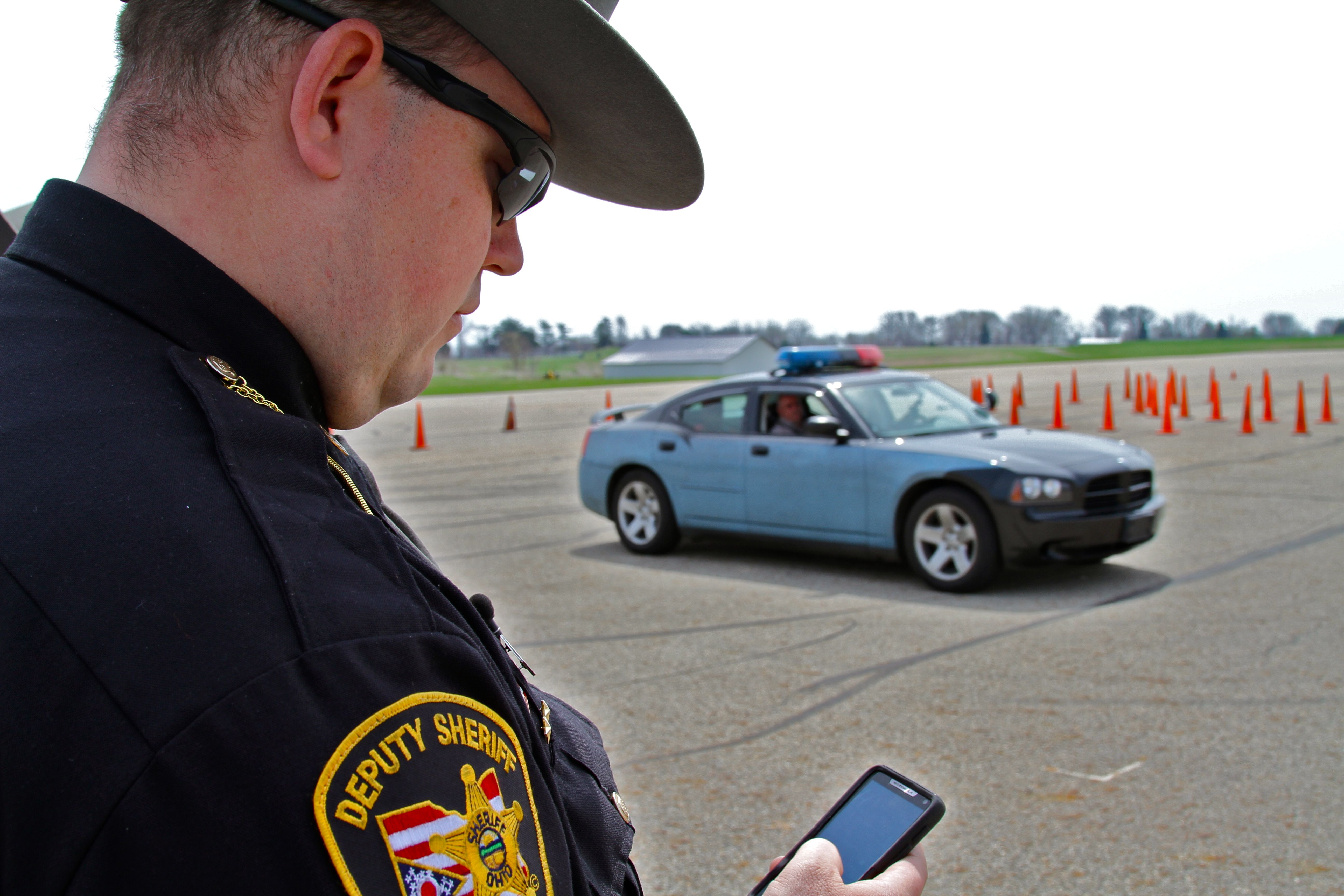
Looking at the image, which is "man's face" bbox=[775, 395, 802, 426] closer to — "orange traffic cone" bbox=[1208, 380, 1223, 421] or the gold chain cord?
the gold chain cord

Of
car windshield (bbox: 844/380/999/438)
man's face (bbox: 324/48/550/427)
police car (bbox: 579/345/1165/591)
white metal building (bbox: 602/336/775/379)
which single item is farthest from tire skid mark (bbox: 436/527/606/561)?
white metal building (bbox: 602/336/775/379)

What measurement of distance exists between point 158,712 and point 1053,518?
21.5ft

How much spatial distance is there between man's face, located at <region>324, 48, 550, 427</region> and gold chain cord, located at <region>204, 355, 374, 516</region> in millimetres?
129

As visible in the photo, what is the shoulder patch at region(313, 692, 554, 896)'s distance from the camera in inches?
29.8

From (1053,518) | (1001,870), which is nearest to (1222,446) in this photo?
(1053,518)

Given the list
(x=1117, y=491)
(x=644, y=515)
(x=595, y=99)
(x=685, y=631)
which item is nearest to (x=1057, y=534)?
(x=1117, y=491)

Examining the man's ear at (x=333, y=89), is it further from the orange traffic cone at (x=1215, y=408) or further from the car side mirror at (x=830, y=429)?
the orange traffic cone at (x=1215, y=408)

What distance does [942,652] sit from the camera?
5.39m

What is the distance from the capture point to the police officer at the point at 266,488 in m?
0.72

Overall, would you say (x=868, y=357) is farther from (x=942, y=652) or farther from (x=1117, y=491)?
(x=942, y=652)

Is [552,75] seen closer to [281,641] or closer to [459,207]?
[459,207]

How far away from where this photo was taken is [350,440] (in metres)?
19.9

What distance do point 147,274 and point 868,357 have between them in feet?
27.5

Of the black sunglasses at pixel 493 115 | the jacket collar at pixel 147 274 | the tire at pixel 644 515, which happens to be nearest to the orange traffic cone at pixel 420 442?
the tire at pixel 644 515
